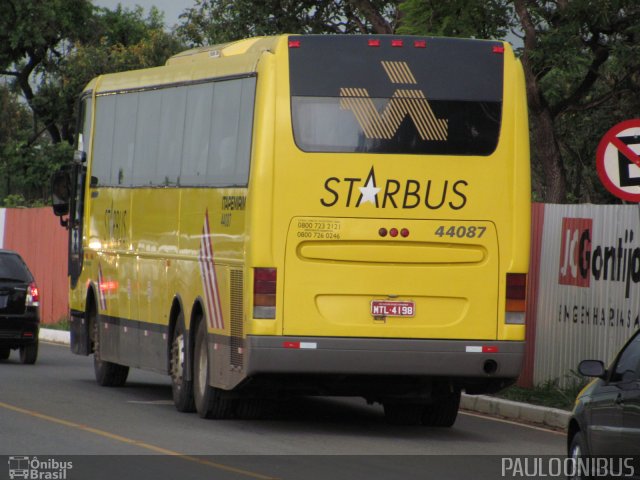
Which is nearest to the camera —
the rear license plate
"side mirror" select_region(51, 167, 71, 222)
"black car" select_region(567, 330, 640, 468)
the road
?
"black car" select_region(567, 330, 640, 468)

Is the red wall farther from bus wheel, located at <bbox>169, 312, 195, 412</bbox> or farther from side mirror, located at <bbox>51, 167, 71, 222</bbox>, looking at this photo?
bus wheel, located at <bbox>169, 312, 195, 412</bbox>

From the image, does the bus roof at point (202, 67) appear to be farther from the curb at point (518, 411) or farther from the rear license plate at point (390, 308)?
the curb at point (518, 411)

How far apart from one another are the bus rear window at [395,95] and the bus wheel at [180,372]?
131 inches

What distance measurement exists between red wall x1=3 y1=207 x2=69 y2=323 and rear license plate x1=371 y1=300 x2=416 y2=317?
1972cm

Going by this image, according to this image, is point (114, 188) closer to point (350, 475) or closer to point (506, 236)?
point (506, 236)

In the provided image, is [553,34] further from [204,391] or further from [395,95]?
[204,391]

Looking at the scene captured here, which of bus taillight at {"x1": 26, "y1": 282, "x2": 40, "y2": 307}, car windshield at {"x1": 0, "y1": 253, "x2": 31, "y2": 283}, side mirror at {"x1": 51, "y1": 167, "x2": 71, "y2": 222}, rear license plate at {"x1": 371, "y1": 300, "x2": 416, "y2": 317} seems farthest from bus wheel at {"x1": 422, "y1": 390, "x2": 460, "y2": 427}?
car windshield at {"x1": 0, "y1": 253, "x2": 31, "y2": 283}

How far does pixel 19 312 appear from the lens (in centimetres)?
2302

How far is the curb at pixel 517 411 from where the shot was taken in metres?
16.2

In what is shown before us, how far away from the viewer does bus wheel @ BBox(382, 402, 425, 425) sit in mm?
16312

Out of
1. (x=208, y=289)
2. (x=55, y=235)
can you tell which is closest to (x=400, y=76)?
(x=208, y=289)

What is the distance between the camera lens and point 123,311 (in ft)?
62.7

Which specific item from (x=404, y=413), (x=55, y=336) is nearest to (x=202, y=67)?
(x=404, y=413)

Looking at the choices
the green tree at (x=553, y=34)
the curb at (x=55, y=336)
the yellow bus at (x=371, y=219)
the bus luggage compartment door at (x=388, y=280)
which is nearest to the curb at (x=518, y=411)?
the yellow bus at (x=371, y=219)
